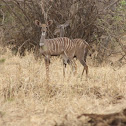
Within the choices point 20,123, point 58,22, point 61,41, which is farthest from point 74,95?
point 58,22

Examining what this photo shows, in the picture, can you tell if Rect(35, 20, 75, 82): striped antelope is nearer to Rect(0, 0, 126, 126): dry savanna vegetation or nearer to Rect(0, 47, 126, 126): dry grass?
Rect(0, 0, 126, 126): dry savanna vegetation

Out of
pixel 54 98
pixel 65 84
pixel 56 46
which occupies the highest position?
pixel 56 46

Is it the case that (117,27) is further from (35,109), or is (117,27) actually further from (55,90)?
(35,109)

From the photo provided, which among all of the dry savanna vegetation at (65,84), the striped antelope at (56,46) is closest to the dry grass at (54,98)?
the dry savanna vegetation at (65,84)

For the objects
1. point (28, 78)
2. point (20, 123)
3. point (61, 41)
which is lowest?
point (20, 123)

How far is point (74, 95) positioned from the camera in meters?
4.09

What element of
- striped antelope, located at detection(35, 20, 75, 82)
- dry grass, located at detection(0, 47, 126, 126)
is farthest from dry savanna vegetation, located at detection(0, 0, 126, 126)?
striped antelope, located at detection(35, 20, 75, 82)

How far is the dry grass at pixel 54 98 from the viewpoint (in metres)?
3.18

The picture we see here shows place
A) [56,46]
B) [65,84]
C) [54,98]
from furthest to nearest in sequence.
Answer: [56,46], [65,84], [54,98]

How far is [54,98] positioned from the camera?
3.90 m

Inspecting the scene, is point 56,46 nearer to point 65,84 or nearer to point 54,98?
point 65,84

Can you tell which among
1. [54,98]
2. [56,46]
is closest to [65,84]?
[54,98]

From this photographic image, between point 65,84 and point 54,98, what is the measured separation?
41 centimetres

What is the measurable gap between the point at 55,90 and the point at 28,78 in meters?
0.45
